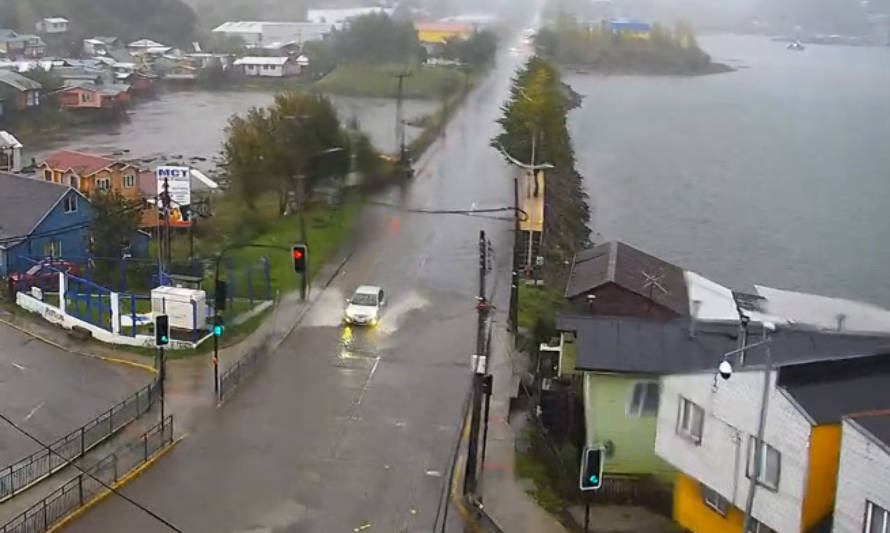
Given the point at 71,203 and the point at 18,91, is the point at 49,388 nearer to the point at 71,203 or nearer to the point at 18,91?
the point at 71,203

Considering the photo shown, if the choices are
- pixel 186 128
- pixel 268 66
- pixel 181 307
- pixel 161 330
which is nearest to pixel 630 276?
pixel 181 307

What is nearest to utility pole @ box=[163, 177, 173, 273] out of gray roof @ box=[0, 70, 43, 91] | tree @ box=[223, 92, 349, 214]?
tree @ box=[223, 92, 349, 214]

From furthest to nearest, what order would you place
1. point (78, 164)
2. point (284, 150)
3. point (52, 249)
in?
1. point (78, 164)
2. point (284, 150)
3. point (52, 249)

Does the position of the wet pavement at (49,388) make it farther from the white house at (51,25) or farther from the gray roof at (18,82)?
the white house at (51,25)

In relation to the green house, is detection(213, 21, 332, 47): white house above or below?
above

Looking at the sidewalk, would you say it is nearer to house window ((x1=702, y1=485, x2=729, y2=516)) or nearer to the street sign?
house window ((x1=702, y1=485, x2=729, y2=516))

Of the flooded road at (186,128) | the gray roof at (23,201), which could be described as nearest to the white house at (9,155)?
the flooded road at (186,128)

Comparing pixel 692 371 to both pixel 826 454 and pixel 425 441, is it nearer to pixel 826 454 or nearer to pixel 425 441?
pixel 826 454

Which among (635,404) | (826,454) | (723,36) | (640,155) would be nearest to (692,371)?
(635,404)
